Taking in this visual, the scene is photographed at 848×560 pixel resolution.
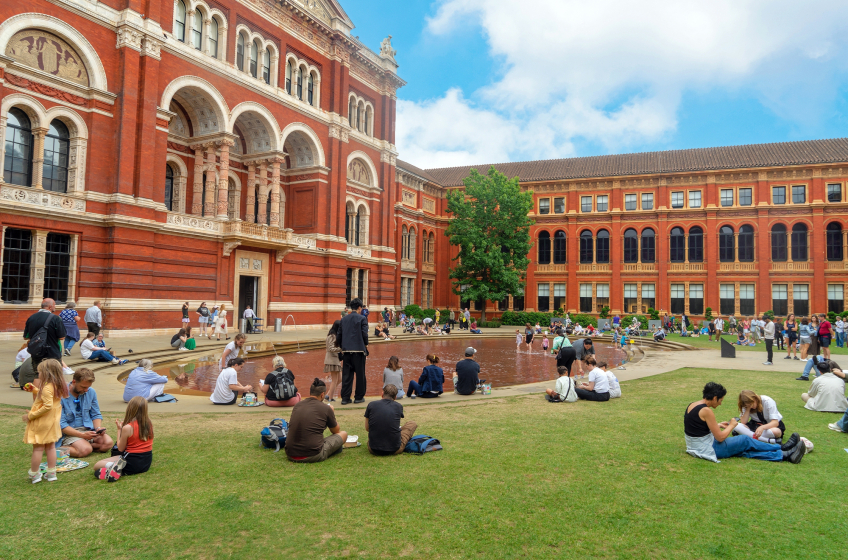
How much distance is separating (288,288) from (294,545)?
26.3m

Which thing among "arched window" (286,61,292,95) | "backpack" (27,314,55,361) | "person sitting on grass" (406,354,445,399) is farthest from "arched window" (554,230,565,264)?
"backpack" (27,314,55,361)

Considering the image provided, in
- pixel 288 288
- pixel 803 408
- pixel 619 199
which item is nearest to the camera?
pixel 803 408

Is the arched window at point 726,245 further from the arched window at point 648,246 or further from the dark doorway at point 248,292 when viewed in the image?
the dark doorway at point 248,292

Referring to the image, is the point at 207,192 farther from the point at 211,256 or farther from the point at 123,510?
the point at 123,510

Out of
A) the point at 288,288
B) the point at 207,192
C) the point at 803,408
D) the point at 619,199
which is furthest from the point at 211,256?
the point at 619,199

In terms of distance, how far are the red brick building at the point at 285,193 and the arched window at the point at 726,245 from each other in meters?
0.14

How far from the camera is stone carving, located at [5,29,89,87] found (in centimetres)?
1857

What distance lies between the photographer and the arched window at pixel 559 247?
4784 centimetres

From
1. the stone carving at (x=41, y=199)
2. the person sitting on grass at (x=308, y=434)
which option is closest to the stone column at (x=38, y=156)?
the stone carving at (x=41, y=199)

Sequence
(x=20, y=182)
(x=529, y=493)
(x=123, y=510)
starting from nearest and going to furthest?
1. (x=123, y=510)
2. (x=529, y=493)
3. (x=20, y=182)

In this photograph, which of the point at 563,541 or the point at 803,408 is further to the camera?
the point at 803,408

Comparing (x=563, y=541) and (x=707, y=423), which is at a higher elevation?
(x=707, y=423)

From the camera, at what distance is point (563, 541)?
412 cm

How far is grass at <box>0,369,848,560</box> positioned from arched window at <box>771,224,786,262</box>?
40555 mm
